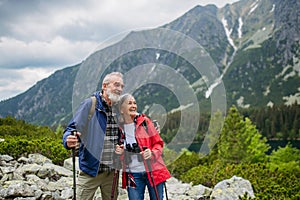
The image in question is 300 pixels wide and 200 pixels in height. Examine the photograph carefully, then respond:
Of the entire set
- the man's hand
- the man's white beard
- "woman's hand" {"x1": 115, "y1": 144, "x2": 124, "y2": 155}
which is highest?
the man's white beard

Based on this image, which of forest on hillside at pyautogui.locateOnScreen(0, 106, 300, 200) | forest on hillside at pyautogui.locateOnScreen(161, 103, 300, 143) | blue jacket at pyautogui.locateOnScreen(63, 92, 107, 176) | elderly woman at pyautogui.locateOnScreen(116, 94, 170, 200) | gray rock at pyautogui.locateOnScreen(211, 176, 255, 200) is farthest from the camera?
forest on hillside at pyautogui.locateOnScreen(161, 103, 300, 143)

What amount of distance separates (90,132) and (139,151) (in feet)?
2.16

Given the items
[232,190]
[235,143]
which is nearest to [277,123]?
[235,143]

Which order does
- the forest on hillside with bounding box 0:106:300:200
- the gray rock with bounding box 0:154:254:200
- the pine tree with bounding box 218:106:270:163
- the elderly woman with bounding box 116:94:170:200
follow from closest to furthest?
the elderly woman with bounding box 116:94:170:200, the gray rock with bounding box 0:154:254:200, the forest on hillside with bounding box 0:106:300:200, the pine tree with bounding box 218:106:270:163

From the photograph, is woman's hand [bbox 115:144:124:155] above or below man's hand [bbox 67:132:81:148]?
below

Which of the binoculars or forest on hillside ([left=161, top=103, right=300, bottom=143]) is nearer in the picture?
the binoculars

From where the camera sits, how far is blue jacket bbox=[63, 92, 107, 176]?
3.59m

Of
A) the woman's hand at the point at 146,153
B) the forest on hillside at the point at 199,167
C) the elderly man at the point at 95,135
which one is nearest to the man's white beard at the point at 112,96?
the elderly man at the point at 95,135

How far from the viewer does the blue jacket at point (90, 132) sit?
3.59 m

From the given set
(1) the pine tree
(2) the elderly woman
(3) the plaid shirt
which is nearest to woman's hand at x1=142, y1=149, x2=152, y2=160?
(2) the elderly woman

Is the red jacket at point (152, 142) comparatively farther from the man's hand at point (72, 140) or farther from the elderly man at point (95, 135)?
the man's hand at point (72, 140)

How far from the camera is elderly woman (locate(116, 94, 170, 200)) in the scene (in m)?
3.83

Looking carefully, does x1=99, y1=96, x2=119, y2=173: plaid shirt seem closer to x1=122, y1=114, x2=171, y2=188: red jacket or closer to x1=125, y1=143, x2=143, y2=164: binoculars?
x1=125, y1=143, x2=143, y2=164: binoculars

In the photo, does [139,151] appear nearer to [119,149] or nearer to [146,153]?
[146,153]
